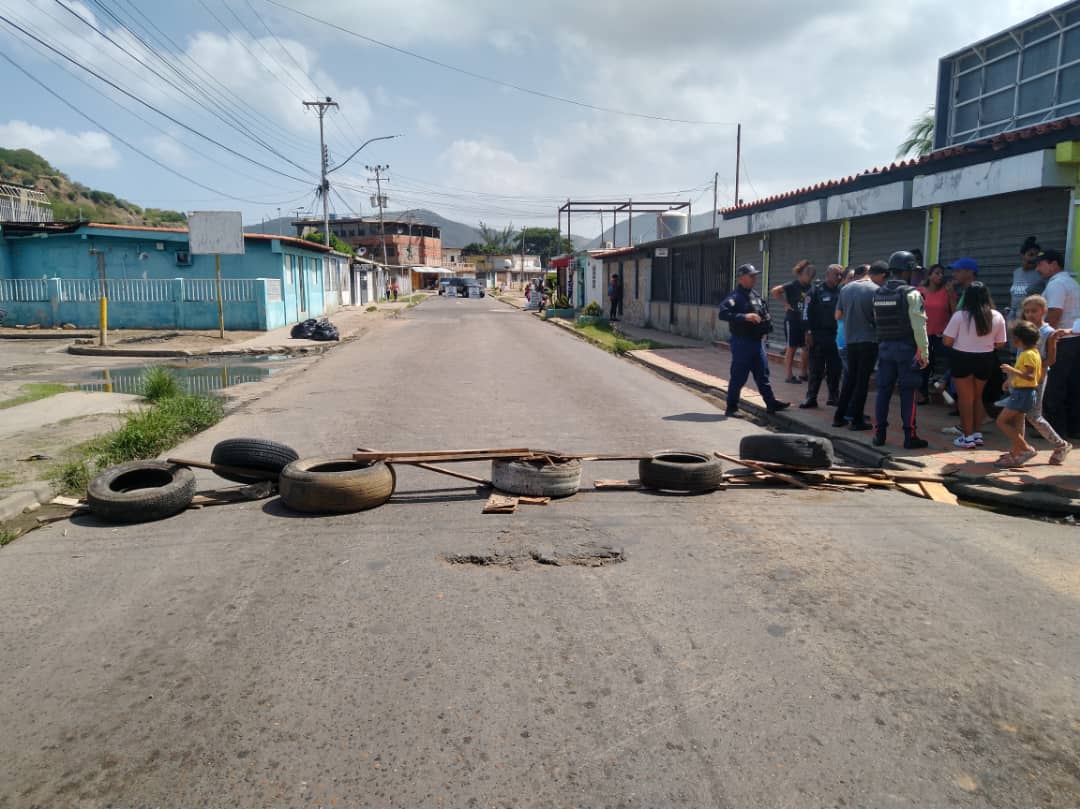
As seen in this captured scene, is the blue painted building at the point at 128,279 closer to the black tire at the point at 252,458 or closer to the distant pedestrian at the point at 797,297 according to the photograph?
the distant pedestrian at the point at 797,297

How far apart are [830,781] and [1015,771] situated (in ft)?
2.23

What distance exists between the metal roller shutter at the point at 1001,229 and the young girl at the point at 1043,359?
220 cm

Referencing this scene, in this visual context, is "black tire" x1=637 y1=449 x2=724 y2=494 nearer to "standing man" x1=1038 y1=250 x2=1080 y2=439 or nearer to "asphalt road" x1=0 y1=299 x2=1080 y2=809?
"asphalt road" x1=0 y1=299 x2=1080 y2=809

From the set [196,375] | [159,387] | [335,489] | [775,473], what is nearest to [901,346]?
[775,473]

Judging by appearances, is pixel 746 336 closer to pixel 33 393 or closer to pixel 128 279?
pixel 33 393

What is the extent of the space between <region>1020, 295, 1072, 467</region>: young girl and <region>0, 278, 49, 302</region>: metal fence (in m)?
28.3

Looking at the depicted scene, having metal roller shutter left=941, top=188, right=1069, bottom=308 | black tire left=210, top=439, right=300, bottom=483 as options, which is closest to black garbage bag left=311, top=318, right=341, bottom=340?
metal roller shutter left=941, top=188, right=1069, bottom=308

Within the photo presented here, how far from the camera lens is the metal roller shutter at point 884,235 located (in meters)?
12.2

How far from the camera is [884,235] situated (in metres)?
13.2

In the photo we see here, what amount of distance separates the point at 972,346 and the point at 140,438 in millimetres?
8474

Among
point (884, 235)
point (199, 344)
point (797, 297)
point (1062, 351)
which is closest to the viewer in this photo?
point (1062, 351)

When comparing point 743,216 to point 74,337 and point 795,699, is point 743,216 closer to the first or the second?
point 795,699

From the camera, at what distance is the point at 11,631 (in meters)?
4.14

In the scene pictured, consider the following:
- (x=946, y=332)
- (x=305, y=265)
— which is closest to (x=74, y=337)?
(x=305, y=265)
